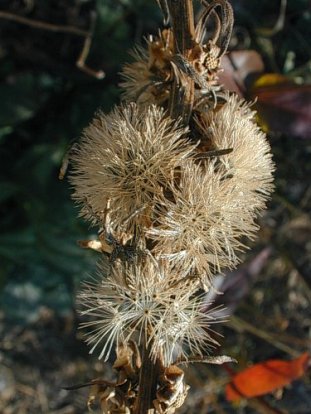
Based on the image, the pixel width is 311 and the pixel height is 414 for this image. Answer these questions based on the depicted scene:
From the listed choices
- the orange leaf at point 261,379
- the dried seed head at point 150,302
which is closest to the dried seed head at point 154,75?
the dried seed head at point 150,302

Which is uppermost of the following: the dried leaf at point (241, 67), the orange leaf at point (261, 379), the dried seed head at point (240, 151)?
the dried leaf at point (241, 67)

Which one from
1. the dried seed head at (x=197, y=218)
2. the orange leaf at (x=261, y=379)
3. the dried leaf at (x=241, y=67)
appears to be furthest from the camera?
the orange leaf at (x=261, y=379)

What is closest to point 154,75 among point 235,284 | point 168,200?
point 168,200

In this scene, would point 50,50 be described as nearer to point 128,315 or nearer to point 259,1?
point 259,1

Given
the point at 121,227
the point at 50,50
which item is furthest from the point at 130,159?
the point at 50,50

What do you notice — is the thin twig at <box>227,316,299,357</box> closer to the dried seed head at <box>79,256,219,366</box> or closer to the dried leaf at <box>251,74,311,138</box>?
the dried leaf at <box>251,74,311,138</box>

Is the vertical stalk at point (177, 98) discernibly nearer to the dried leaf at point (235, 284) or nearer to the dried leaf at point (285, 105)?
the dried leaf at point (285, 105)
